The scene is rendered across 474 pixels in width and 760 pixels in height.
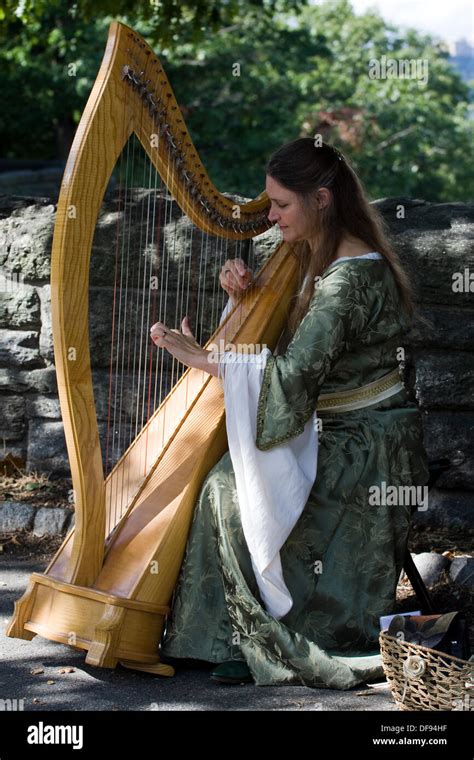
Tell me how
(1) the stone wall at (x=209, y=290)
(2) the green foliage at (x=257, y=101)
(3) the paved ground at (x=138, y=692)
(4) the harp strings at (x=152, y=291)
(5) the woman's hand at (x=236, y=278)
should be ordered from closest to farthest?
(3) the paved ground at (x=138, y=692) → (5) the woman's hand at (x=236, y=278) → (1) the stone wall at (x=209, y=290) → (4) the harp strings at (x=152, y=291) → (2) the green foliage at (x=257, y=101)

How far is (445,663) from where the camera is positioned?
260 centimetres

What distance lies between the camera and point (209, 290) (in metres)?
4.49


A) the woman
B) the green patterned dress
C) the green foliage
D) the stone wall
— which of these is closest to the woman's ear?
the woman

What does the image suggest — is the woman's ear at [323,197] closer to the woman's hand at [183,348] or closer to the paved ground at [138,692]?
the woman's hand at [183,348]

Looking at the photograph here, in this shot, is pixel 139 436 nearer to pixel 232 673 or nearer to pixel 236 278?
pixel 236 278

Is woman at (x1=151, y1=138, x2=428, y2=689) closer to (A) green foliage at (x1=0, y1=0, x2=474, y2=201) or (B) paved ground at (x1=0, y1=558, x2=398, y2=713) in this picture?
(B) paved ground at (x1=0, y1=558, x2=398, y2=713)

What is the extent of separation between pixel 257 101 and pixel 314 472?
11.7 meters

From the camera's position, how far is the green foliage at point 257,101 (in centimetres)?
1219

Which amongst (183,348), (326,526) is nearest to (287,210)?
(183,348)

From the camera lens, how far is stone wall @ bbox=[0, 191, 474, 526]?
416 cm

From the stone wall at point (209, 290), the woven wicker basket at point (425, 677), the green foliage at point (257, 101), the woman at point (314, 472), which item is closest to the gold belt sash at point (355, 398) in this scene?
the woman at point (314, 472)

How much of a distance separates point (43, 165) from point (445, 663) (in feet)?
43.9

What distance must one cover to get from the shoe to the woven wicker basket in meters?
0.42

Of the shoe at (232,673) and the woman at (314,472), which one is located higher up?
the woman at (314,472)
